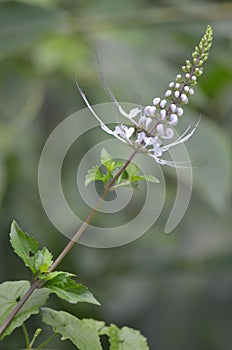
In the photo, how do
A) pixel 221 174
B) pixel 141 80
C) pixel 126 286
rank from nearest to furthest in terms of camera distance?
pixel 221 174 < pixel 141 80 < pixel 126 286

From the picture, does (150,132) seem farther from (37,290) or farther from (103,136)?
(103,136)

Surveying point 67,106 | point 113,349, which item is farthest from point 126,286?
point 113,349

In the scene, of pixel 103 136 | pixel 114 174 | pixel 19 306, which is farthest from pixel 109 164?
pixel 103 136

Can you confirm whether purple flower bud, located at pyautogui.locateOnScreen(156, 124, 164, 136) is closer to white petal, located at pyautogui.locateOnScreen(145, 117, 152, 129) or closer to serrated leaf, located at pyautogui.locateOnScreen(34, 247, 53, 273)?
white petal, located at pyautogui.locateOnScreen(145, 117, 152, 129)

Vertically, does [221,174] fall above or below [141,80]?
below

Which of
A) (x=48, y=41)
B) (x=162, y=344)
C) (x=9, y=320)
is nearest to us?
(x=9, y=320)

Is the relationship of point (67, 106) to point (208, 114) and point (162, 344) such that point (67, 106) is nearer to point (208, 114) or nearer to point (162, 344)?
point (208, 114)

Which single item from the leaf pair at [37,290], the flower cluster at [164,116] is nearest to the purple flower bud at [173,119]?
the flower cluster at [164,116]

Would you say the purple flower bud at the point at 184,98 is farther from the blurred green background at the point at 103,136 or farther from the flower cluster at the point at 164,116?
the blurred green background at the point at 103,136
